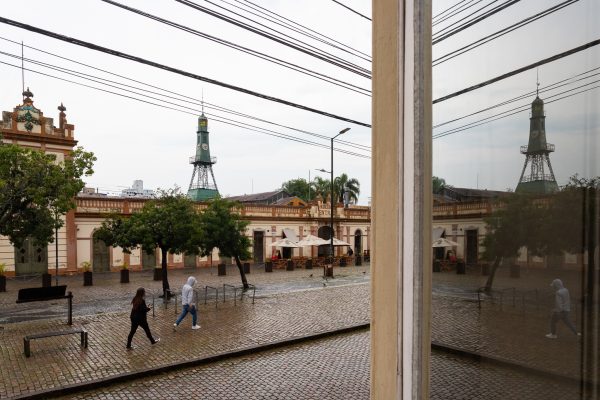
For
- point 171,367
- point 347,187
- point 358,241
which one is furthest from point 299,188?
point 171,367

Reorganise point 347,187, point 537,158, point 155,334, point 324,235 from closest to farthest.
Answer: point 537,158 < point 155,334 < point 324,235 < point 347,187

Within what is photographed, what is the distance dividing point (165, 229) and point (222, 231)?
2.43m

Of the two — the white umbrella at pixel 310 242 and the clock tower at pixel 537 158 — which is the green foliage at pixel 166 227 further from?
the clock tower at pixel 537 158

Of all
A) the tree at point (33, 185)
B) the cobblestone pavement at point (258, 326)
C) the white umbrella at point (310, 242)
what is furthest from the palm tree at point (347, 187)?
the tree at point (33, 185)

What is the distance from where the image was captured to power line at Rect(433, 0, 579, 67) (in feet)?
4.21

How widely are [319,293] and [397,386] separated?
1623cm

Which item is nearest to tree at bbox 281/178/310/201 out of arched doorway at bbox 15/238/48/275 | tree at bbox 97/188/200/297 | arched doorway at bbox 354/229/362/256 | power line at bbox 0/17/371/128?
arched doorway at bbox 354/229/362/256

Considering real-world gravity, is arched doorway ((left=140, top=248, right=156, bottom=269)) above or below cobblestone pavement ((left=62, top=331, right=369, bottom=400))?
below

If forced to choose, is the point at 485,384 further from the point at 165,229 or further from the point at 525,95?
the point at 165,229

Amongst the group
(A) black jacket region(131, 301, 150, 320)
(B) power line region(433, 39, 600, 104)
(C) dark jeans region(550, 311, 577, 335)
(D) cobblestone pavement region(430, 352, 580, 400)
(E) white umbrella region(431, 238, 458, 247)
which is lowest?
(A) black jacket region(131, 301, 150, 320)

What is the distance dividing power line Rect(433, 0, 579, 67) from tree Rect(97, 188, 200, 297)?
50.2 ft

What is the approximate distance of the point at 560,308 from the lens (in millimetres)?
1223

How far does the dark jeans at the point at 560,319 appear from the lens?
1.19 metres

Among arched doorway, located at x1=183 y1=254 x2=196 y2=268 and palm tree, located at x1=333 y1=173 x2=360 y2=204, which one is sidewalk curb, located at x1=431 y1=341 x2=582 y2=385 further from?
palm tree, located at x1=333 y1=173 x2=360 y2=204
